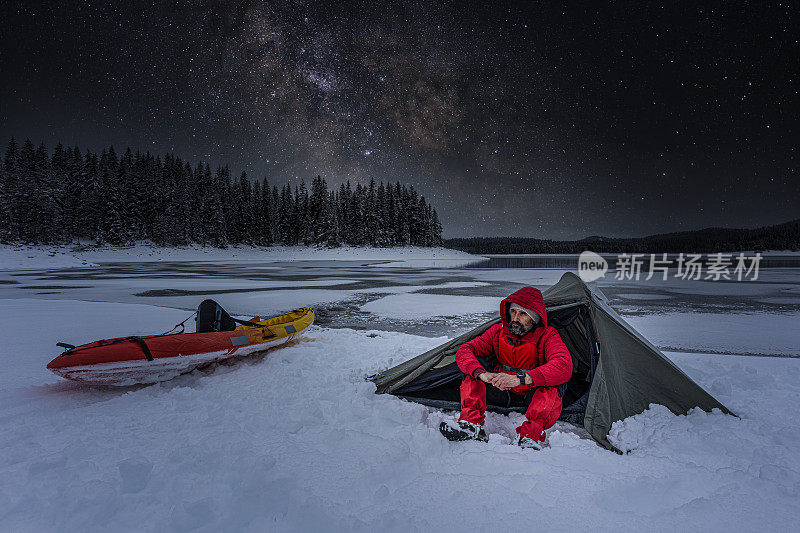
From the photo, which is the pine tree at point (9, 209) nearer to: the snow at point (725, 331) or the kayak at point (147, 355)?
the kayak at point (147, 355)

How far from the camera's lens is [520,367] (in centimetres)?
360

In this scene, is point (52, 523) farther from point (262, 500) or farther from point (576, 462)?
point (576, 462)

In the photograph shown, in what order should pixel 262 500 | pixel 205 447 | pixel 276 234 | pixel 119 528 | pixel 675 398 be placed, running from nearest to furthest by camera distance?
1. pixel 119 528
2. pixel 262 500
3. pixel 205 447
4. pixel 675 398
5. pixel 276 234

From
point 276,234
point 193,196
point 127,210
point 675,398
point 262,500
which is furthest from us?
point 276,234

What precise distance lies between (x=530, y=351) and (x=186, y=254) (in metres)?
52.2

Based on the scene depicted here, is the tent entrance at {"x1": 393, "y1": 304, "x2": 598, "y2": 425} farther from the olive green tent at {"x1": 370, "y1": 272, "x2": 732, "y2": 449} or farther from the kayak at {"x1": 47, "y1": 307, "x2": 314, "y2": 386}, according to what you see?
the kayak at {"x1": 47, "y1": 307, "x2": 314, "y2": 386}

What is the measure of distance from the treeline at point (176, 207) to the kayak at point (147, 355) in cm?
5026

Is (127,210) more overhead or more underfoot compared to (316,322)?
more overhead

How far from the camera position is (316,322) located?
28.9 ft

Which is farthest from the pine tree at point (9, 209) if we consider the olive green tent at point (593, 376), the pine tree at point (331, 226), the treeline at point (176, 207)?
the olive green tent at point (593, 376)

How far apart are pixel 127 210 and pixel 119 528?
182 ft

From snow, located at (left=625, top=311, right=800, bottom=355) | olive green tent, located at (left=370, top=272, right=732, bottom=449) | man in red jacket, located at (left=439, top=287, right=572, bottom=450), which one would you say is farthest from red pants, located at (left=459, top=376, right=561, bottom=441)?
snow, located at (left=625, top=311, right=800, bottom=355)

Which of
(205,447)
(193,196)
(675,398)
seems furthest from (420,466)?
(193,196)

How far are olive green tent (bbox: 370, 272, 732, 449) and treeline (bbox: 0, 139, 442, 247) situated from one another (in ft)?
170
